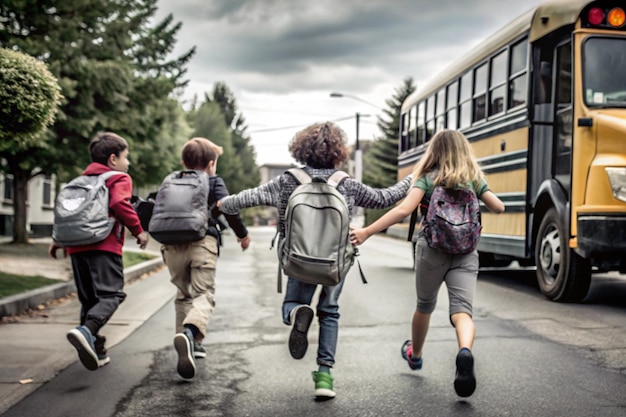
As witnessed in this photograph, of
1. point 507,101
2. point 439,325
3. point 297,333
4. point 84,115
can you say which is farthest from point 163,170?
point 297,333

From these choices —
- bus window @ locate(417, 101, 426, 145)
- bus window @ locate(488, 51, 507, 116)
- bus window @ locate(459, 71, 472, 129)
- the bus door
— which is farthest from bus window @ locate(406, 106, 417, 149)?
the bus door

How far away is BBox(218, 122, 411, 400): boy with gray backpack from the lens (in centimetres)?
435

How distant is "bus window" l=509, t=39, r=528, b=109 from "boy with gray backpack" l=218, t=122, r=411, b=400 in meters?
5.28

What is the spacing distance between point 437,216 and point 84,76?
447 inches

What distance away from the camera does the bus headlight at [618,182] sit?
299 inches

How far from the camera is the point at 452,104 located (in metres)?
12.6

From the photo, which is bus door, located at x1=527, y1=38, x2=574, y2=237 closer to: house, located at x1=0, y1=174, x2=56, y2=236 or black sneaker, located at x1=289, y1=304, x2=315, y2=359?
black sneaker, located at x1=289, y1=304, x2=315, y2=359

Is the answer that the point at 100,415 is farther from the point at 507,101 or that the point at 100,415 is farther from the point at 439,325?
the point at 507,101

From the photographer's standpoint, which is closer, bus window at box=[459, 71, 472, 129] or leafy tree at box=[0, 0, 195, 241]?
bus window at box=[459, 71, 472, 129]

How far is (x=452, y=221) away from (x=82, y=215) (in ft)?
7.98

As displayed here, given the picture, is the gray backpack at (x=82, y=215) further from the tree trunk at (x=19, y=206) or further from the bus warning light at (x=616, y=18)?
the tree trunk at (x=19, y=206)

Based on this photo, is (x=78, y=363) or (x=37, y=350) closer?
(x=78, y=363)

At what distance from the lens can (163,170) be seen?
860 inches

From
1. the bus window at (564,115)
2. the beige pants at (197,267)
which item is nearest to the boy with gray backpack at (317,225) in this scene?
the beige pants at (197,267)
